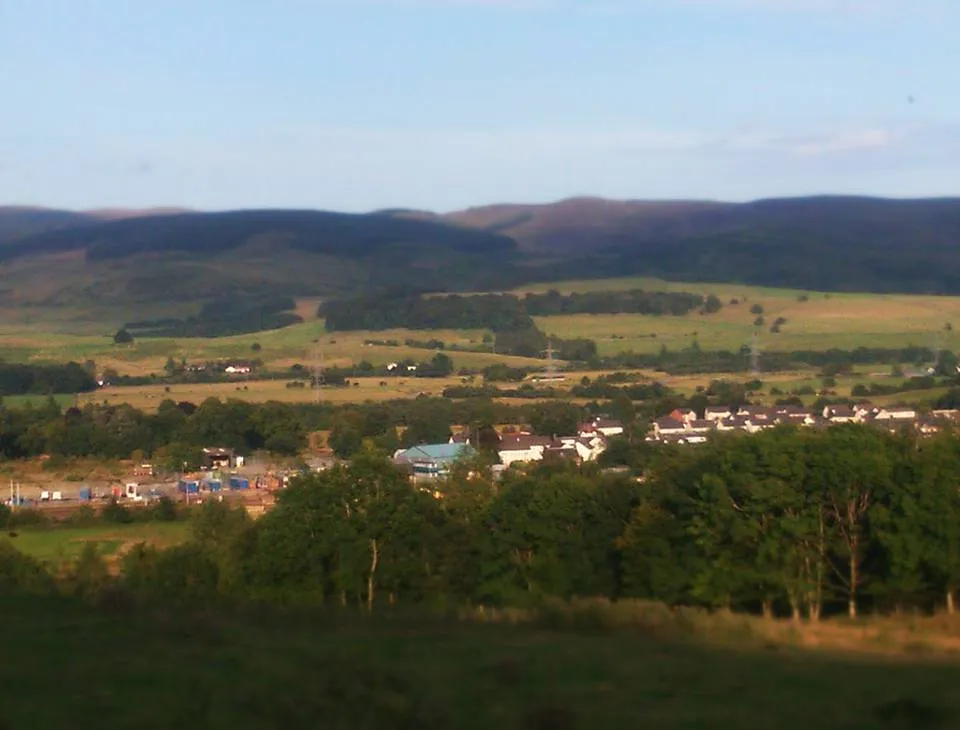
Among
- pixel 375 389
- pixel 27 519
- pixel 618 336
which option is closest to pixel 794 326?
pixel 618 336

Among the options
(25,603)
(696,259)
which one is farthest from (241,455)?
(696,259)

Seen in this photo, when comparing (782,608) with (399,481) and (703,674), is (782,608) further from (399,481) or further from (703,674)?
(703,674)

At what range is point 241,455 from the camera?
36844 millimetres

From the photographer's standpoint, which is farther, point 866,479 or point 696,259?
point 696,259

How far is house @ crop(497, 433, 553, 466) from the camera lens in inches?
1188

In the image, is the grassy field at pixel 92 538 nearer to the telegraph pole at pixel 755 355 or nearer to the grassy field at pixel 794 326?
the telegraph pole at pixel 755 355

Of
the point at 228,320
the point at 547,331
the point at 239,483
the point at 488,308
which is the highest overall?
the point at 488,308

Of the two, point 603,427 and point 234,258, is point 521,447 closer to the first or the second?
point 603,427

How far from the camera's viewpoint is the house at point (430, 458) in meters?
25.9

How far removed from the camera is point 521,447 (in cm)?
3192

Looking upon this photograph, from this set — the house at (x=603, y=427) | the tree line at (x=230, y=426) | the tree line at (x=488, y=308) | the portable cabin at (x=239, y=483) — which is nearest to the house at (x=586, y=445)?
the house at (x=603, y=427)

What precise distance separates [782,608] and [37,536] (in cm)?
1473

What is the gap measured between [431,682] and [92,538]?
60.9 ft

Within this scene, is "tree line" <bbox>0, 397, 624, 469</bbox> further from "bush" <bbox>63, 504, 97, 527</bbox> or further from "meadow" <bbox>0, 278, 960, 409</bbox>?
"bush" <bbox>63, 504, 97, 527</bbox>
